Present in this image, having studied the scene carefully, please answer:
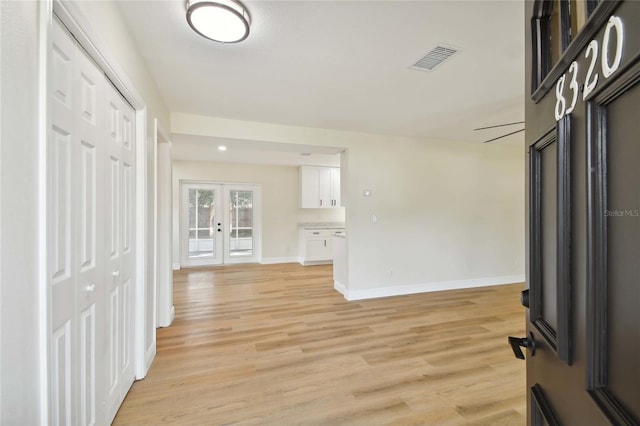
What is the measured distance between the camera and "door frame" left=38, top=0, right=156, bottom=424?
915 mm

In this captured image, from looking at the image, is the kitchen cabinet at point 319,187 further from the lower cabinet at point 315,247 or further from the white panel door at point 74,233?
the white panel door at point 74,233

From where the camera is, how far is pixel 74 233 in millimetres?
1262

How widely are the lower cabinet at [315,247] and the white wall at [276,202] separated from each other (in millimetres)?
482

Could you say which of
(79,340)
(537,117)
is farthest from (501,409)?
(79,340)

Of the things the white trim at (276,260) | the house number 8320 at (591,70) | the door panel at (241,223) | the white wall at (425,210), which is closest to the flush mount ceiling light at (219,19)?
the house number 8320 at (591,70)

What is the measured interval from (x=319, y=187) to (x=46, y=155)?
20.1ft

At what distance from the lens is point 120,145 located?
1.77 m

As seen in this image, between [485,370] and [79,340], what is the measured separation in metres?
2.77

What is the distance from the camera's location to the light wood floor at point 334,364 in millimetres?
1816

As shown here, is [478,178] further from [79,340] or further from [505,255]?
[79,340]

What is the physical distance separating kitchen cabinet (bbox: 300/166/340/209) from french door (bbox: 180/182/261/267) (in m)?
1.16

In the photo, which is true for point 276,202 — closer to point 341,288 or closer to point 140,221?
point 341,288

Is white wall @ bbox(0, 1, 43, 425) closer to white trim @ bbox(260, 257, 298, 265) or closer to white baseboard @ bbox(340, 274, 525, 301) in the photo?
white baseboard @ bbox(340, 274, 525, 301)

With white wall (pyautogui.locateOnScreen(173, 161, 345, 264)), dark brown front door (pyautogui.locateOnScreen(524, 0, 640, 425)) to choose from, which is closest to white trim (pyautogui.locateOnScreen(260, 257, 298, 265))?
white wall (pyautogui.locateOnScreen(173, 161, 345, 264))
